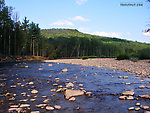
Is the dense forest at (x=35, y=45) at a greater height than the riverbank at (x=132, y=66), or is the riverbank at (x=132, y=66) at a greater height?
the dense forest at (x=35, y=45)

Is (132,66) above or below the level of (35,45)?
below

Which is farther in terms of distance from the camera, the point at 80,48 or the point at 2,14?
the point at 80,48

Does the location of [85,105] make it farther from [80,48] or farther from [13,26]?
[80,48]

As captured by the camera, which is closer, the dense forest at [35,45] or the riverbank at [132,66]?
the riverbank at [132,66]

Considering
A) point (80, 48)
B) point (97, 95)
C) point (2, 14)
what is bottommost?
point (97, 95)

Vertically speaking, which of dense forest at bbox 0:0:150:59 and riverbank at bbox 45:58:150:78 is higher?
dense forest at bbox 0:0:150:59

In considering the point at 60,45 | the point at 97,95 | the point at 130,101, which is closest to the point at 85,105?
the point at 97,95

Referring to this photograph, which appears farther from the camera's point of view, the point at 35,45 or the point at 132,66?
the point at 35,45

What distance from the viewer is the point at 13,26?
3941 cm

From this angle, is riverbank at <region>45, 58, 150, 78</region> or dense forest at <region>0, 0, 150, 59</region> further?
dense forest at <region>0, 0, 150, 59</region>

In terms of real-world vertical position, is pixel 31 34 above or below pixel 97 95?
above

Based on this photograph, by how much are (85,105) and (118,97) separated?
178 centimetres

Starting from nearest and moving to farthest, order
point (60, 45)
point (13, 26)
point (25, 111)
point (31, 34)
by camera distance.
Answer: point (25, 111) < point (13, 26) < point (31, 34) < point (60, 45)

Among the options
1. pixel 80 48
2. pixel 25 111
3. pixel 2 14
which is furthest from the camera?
pixel 80 48
